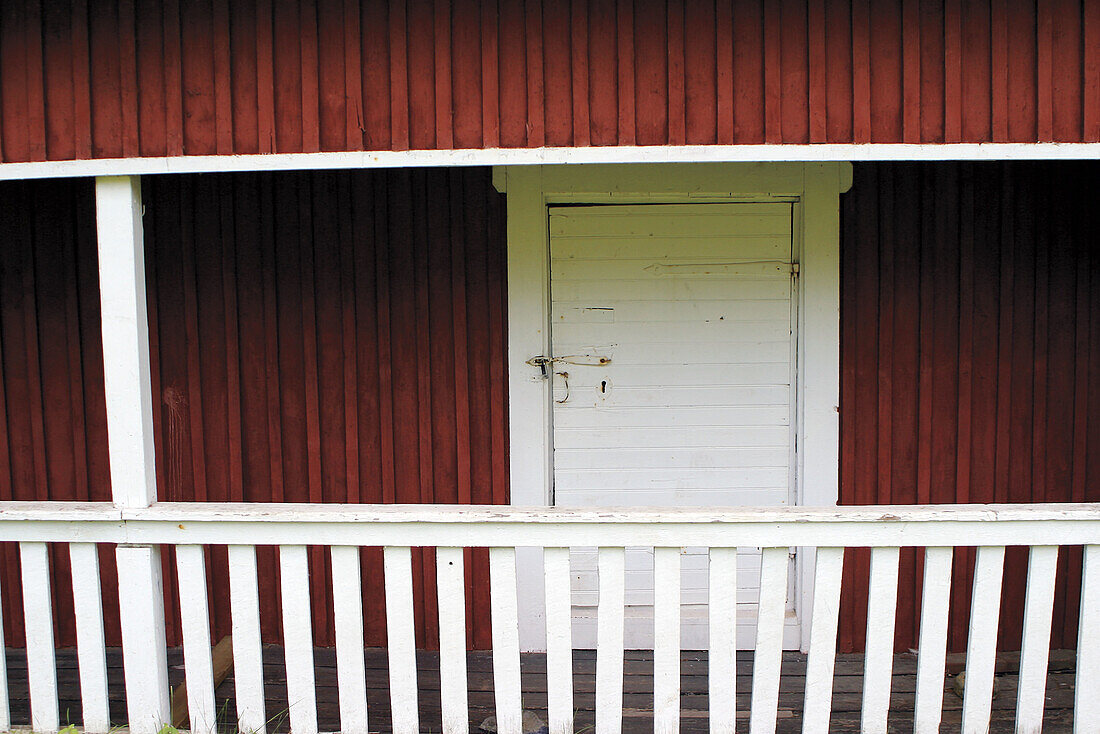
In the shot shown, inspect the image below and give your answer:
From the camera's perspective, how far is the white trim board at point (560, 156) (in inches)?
95.0

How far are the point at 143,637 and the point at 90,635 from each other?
0.19 metres

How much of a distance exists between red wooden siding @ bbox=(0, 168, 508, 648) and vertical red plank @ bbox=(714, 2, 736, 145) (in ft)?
4.48

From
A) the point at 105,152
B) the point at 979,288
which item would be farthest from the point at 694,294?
the point at 105,152

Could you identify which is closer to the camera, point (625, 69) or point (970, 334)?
point (625, 69)

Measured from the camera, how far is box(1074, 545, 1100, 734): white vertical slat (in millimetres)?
2525

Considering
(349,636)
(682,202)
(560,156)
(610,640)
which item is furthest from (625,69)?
(349,636)

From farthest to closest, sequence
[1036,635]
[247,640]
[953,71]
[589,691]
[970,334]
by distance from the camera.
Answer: [970,334]
[589,691]
[247,640]
[1036,635]
[953,71]

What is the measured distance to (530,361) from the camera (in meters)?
3.63

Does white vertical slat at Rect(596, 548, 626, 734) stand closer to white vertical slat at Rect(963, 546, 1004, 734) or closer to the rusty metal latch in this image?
white vertical slat at Rect(963, 546, 1004, 734)

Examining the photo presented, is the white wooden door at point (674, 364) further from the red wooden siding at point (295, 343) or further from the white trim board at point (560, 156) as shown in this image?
Result: the white trim board at point (560, 156)

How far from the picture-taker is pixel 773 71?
2.47 meters

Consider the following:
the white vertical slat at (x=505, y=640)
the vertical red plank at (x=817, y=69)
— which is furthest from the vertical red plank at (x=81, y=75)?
the vertical red plank at (x=817, y=69)

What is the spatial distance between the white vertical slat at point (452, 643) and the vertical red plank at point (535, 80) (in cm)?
138

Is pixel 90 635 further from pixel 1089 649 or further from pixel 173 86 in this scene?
pixel 1089 649
